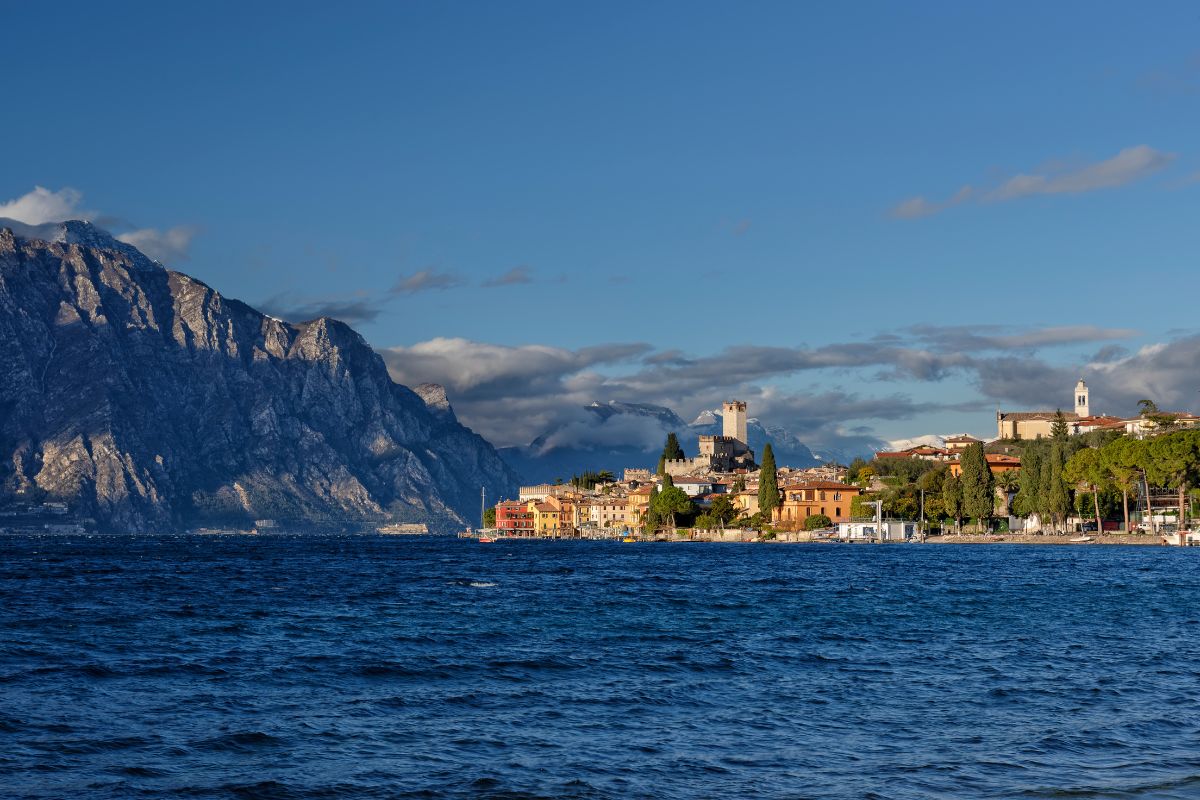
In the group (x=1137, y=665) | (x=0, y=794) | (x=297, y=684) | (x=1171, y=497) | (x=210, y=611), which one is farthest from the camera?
(x=1171, y=497)

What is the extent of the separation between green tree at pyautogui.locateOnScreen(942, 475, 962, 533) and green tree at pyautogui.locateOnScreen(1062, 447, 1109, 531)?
17014 millimetres

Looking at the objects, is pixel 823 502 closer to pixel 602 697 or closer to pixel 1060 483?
pixel 1060 483

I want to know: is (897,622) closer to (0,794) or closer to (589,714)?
(589,714)

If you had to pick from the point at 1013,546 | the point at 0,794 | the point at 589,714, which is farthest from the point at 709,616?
the point at 1013,546

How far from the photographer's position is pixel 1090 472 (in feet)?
480

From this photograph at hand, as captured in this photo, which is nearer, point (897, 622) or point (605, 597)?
point (897, 622)

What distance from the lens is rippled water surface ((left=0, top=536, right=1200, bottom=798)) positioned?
67.4ft

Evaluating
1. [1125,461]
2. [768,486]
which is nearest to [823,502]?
[768,486]

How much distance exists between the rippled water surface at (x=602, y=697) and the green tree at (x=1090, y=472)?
303 ft

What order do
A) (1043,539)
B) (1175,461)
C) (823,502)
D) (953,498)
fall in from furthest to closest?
(823,502) → (953,498) → (1043,539) → (1175,461)

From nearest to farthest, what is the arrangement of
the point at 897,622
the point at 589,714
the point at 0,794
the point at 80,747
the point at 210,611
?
the point at 0,794 → the point at 80,747 → the point at 589,714 → the point at 897,622 → the point at 210,611

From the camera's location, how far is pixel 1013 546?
5743 inches

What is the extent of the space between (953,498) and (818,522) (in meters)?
30.7

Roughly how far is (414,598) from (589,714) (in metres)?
35.1
